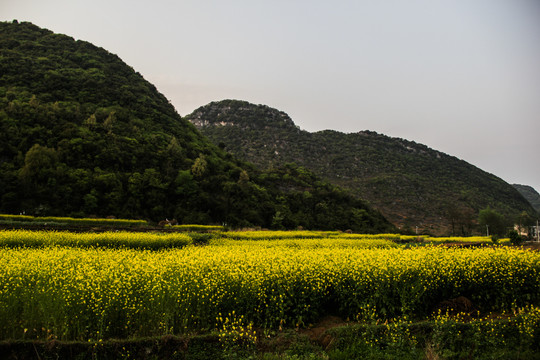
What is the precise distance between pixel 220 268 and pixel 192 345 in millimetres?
2469

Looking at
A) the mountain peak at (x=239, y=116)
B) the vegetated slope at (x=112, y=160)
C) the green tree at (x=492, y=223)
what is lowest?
the green tree at (x=492, y=223)

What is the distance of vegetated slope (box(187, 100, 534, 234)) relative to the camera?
71188 millimetres

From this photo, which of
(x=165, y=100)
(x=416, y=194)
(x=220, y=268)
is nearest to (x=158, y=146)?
(x=165, y=100)

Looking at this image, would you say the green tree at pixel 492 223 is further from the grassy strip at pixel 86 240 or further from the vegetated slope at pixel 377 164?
the grassy strip at pixel 86 240

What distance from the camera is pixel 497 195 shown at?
268 feet

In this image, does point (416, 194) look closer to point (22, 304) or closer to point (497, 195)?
point (497, 195)

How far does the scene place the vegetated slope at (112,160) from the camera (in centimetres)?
3616

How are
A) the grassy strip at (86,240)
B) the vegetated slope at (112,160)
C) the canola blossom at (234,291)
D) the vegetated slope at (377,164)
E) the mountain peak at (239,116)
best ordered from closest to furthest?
the canola blossom at (234,291) < the grassy strip at (86,240) < the vegetated slope at (112,160) < the vegetated slope at (377,164) < the mountain peak at (239,116)

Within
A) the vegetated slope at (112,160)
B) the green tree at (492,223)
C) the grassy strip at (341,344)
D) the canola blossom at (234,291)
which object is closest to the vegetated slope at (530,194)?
the green tree at (492,223)

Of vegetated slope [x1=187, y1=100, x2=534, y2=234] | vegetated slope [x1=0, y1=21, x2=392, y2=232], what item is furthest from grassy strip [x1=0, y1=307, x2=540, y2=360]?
vegetated slope [x1=187, y1=100, x2=534, y2=234]

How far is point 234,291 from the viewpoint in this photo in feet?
23.2

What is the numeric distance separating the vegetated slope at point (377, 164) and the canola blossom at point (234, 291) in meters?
51.8

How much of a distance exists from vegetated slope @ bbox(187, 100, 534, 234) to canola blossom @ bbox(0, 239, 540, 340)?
51.8 m

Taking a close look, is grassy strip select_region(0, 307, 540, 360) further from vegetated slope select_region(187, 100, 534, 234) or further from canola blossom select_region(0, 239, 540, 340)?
vegetated slope select_region(187, 100, 534, 234)
